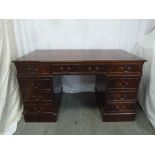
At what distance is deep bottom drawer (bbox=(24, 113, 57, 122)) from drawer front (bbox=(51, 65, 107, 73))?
0.52 m

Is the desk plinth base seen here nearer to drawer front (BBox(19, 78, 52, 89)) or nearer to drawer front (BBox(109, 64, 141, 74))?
drawer front (BBox(109, 64, 141, 74))

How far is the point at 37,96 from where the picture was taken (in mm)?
1499

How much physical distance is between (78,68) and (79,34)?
2.59 feet

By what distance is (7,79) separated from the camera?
1424 millimetres

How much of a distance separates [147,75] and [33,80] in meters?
1.30

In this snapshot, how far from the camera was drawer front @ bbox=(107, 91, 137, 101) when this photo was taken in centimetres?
150

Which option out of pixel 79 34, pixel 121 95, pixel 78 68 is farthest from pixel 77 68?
pixel 79 34

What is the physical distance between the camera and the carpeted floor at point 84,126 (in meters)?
1.48

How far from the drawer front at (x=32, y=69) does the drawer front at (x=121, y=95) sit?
0.68 meters

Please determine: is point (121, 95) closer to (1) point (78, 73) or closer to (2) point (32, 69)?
(1) point (78, 73)

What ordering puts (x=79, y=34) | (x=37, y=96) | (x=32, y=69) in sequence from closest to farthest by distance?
(x=32, y=69) < (x=37, y=96) < (x=79, y=34)

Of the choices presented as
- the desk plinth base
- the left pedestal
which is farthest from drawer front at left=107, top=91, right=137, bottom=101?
the left pedestal

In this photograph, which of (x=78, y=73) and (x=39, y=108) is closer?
(x=78, y=73)
